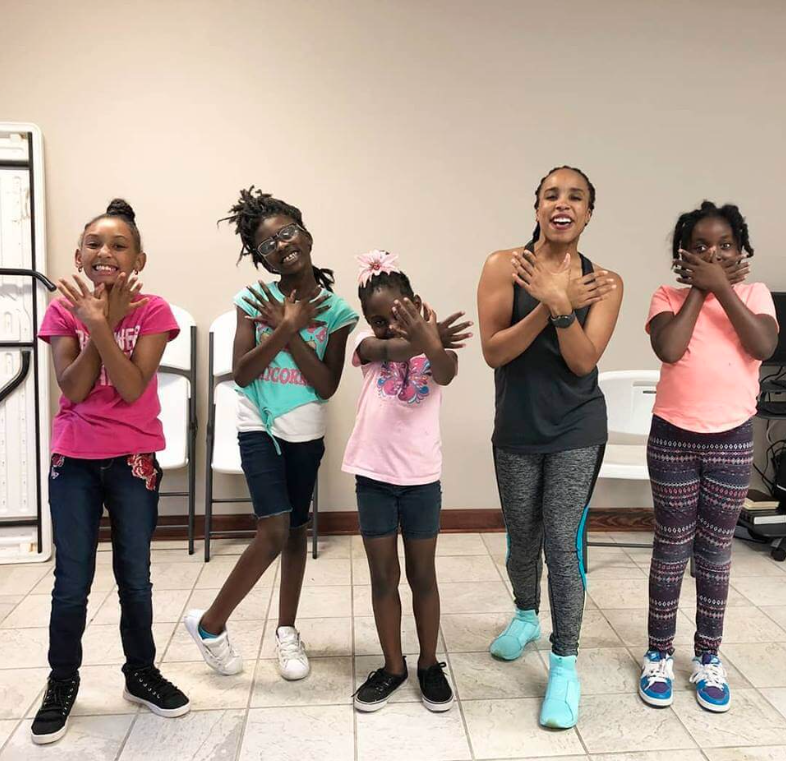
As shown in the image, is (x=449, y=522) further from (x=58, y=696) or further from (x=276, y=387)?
(x=58, y=696)

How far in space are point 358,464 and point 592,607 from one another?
123cm

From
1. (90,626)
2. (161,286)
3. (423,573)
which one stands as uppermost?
(161,286)

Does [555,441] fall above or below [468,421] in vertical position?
above

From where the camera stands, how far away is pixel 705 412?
1.67 m

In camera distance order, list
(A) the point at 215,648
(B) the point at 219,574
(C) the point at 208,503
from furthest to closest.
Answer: (C) the point at 208,503, (B) the point at 219,574, (A) the point at 215,648

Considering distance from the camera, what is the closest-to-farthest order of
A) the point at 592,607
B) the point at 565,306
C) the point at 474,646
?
1. the point at 565,306
2. the point at 474,646
3. the point at 592,607

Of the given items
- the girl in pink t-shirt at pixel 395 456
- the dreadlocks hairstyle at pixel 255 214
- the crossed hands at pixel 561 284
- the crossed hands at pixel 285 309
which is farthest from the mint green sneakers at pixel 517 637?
the dreadlocks hairstyle at pixel 255 214

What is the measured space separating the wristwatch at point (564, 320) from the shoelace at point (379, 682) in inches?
40.5

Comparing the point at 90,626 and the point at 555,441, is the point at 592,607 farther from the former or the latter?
the point at 90,626

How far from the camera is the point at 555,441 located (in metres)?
1.62

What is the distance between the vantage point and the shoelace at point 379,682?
1.71 meters

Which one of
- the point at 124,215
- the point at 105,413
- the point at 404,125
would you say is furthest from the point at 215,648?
the point at 404,125

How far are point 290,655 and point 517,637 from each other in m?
0.68

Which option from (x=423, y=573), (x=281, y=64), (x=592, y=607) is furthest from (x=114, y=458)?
(x=281, y=64)
